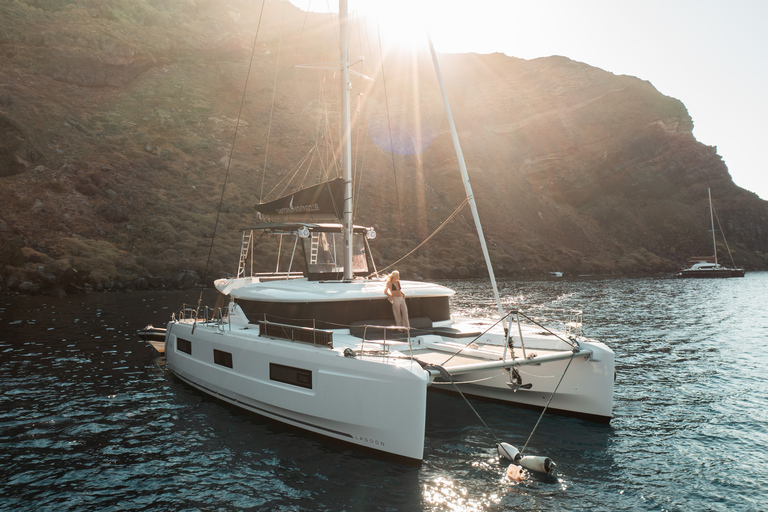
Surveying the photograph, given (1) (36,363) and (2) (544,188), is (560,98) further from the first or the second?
(1) (36,363)

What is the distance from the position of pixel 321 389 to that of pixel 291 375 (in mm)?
868

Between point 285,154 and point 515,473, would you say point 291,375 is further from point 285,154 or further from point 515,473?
point 285,154

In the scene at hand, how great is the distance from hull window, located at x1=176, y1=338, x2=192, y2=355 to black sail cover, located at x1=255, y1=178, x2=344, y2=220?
427cm

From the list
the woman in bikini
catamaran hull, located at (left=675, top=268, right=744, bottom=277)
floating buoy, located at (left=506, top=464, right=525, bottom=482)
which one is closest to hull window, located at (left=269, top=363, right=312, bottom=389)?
the woman in bikini

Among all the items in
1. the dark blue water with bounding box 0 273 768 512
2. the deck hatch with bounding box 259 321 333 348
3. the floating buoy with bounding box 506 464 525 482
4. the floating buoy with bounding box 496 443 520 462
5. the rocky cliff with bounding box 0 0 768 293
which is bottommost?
the dark blue water with bounding box 0 273 768 512

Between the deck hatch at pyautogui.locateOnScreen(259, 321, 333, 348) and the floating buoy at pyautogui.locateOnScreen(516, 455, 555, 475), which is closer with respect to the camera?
the floating buoy at pyautogui.locateOnScreen(516, 455, 555, 475)

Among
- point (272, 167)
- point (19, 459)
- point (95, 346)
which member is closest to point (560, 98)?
point (272, 167)

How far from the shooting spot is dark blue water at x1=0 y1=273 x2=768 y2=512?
22.5 ft

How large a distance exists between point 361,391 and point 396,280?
3.55 m

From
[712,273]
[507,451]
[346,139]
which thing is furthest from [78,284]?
[712,273]

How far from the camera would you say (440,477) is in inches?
291

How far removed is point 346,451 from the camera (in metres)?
8.22

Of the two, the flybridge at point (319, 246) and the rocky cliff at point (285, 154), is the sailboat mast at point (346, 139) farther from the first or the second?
the rocky cliff at point (285, 154)

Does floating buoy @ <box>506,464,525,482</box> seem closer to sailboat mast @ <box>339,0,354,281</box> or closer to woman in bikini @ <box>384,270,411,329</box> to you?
woman in bikini @ <box>384,270,411,329</box>
